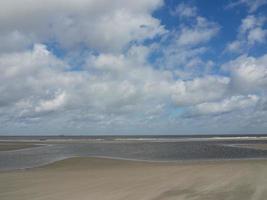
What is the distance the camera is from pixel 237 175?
860 inches

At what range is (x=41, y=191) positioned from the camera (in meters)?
17.1

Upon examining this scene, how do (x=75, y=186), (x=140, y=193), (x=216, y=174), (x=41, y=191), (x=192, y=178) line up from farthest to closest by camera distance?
(x=216, y=174), (x=192, y=178), (x=75, y=186), (x=41, y=191), (x=140, y=193)

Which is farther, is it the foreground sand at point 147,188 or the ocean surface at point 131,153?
the ocean surface at point 131,153

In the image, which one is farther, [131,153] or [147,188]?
[131,153]

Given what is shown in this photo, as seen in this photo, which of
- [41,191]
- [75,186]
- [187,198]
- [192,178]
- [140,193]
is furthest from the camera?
[192,178]

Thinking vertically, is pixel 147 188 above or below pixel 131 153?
above

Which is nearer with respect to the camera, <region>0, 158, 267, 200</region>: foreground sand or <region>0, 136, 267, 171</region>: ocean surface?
<region>0, 158, 267, 200</region>: foreground sand

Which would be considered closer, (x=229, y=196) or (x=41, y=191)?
(x=229, y=196)

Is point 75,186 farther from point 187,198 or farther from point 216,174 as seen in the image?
point 216,174

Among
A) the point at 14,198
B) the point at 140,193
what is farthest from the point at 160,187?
the point at 14,198

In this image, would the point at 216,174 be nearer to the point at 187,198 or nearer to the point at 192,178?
the point at 192,178

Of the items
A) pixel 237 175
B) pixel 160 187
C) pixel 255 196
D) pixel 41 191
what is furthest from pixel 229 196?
pixel 41 191

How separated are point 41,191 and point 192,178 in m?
9.34

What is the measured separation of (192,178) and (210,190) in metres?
4.46
